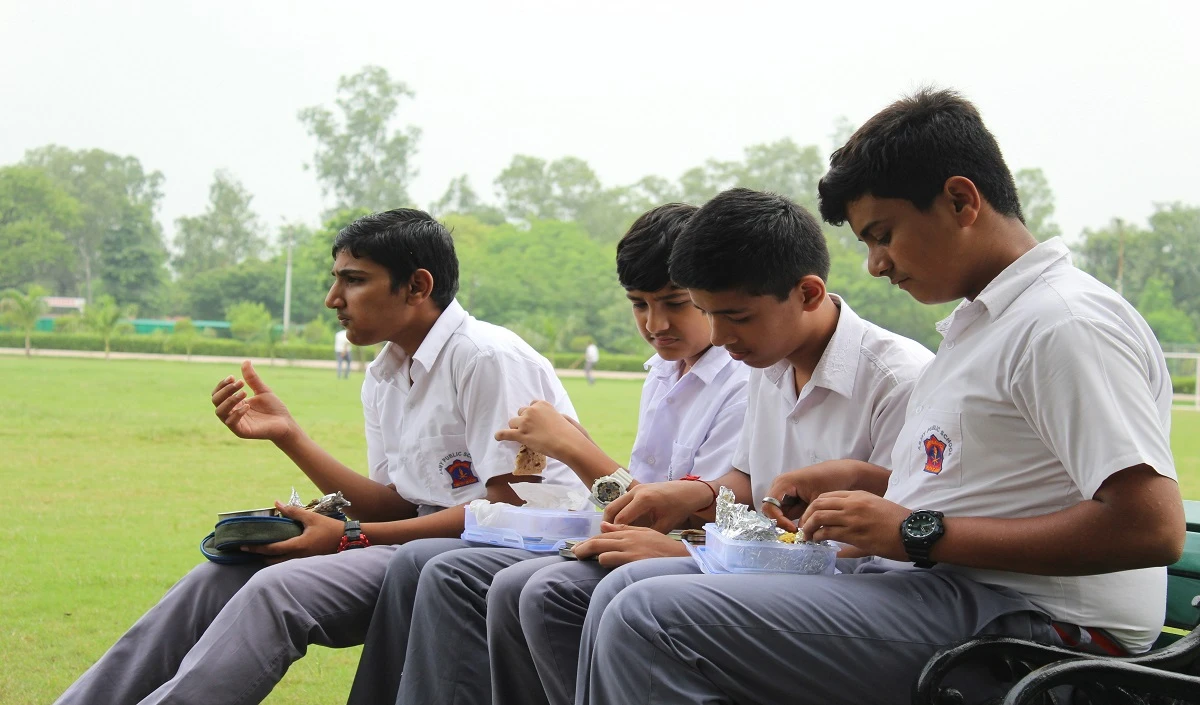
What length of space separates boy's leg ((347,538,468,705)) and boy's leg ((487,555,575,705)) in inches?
11.2

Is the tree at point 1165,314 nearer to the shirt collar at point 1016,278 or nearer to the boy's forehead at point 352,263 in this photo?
the boy's forehead at point 352,263

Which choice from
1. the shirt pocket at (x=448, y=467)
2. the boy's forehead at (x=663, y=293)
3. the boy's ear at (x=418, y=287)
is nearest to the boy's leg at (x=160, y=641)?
the shirt pocket at (x=448, y=467)

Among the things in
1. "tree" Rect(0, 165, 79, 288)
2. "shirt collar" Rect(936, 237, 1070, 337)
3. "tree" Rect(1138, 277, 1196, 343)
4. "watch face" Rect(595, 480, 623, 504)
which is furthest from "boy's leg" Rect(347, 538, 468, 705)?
"tree" Rect(1138, 277, 1196, 343)

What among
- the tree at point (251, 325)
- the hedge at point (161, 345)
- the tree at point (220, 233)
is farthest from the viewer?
the tree at point (220, 233)

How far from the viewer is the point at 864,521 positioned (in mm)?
1614

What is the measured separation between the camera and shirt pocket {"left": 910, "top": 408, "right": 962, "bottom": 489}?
1.67 meters

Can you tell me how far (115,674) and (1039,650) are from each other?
1.81 metres

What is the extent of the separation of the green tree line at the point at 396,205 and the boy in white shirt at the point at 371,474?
1095 inches

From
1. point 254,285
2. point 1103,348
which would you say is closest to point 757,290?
point 1103,348

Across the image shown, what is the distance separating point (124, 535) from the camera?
6156mm

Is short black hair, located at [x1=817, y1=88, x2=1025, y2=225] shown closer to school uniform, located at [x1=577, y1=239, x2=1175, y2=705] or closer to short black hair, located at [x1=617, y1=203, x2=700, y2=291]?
school uniform, located at [x1=577, y1=239, x2=1175, y2=705]

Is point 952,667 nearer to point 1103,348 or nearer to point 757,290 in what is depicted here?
point 1103,348

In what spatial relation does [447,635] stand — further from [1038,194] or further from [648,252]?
[1038,194]

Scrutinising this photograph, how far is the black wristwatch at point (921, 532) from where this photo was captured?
1.57 meters
